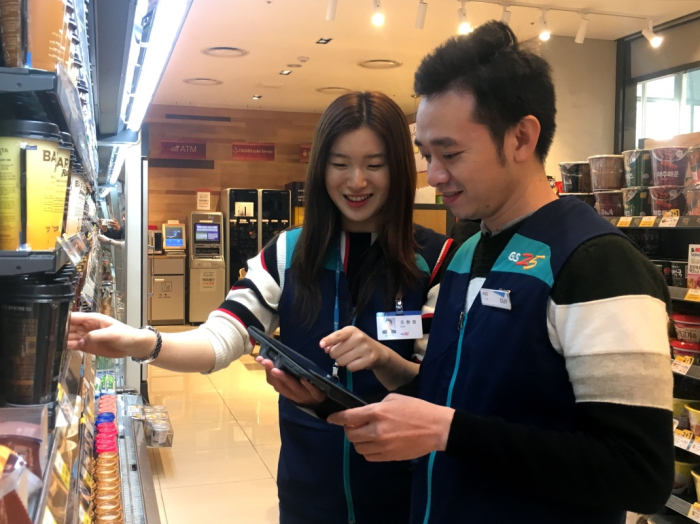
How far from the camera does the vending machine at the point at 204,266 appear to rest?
1059cm

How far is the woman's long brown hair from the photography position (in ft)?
5.32

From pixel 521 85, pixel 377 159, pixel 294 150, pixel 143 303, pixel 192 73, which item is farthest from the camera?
pixel 294 150

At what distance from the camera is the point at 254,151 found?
11648mm

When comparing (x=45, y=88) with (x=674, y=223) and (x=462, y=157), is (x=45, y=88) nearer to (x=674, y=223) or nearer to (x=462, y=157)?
(x=462, y=157)

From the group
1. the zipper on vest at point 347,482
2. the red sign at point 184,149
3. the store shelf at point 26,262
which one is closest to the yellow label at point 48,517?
the store shelf at point 26,262

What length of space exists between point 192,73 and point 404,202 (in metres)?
7.74

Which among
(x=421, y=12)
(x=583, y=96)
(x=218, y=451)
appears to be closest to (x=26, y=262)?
(x=218, y=451)

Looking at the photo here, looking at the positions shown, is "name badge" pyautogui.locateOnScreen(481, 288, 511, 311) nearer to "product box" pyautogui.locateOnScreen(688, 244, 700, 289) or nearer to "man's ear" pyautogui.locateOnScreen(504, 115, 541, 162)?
"man's ear" pyautogui.locateOnScreen(504, 115, 541, 162)

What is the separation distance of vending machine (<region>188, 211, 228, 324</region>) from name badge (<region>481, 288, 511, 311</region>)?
973 cm

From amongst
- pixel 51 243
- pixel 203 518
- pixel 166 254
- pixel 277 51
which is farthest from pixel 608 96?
pixel 166 254

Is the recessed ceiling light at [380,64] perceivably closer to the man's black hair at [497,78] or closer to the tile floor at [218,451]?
the tile floor at [218,451]

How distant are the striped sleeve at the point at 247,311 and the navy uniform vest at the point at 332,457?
4 centimetres

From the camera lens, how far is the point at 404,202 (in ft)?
5.48

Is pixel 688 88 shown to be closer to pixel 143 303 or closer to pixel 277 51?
pixel 277 51
